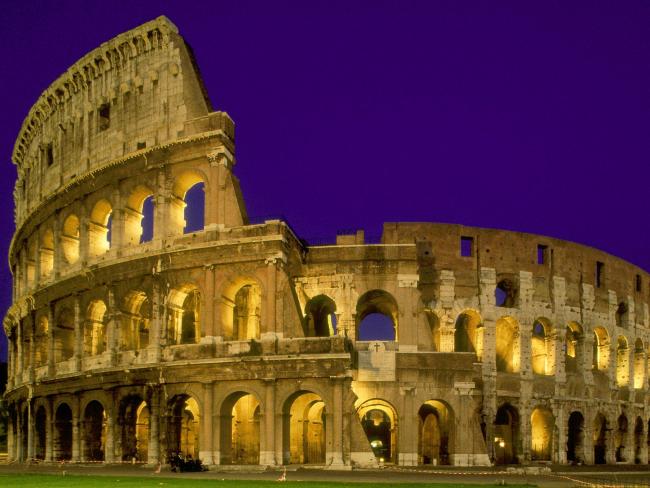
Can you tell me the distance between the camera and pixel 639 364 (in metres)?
43.3

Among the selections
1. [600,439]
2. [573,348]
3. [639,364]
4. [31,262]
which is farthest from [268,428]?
[639,364]

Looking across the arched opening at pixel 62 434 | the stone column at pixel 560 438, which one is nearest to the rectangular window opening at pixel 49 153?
the arched opening at pixel 62 434

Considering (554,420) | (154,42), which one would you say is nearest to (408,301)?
(554,420)

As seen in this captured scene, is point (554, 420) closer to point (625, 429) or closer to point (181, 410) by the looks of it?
point (625, 429)

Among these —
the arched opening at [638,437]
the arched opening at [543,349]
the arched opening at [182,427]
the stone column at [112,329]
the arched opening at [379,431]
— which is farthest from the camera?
the arched opening at [379,431]

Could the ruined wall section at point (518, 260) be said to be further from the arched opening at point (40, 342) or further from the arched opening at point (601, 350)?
the arched opening at point (40, 342)

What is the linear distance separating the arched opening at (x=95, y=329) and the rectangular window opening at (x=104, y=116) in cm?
Result: 762

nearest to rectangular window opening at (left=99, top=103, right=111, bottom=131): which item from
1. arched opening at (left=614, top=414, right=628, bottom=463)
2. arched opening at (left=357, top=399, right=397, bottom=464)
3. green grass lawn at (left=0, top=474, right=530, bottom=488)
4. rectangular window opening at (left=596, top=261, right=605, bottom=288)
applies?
green grass lawn at (left=0, top=474, right=530, bottom=488)

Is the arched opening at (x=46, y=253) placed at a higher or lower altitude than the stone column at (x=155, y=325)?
higher

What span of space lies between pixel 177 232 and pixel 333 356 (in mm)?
8371

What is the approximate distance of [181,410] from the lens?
29.7 m

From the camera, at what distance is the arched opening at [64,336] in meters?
34.2

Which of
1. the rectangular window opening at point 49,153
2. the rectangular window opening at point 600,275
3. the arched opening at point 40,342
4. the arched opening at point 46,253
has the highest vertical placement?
the rectangular window opening at point 49,153

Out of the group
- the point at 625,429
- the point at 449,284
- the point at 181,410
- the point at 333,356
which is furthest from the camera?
the point at 625,429
